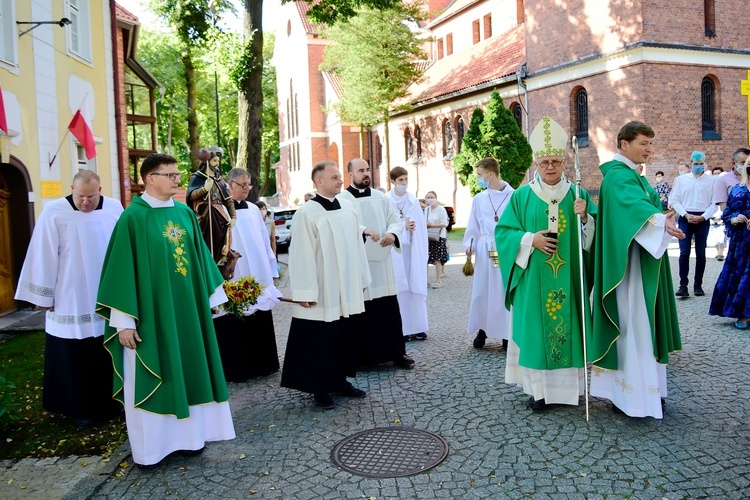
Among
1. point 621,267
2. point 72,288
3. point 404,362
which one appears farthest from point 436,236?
point 72,288

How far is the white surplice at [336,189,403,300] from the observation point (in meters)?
7.21

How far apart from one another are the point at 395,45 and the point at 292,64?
20.4 metres

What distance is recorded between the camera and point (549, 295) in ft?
18.3

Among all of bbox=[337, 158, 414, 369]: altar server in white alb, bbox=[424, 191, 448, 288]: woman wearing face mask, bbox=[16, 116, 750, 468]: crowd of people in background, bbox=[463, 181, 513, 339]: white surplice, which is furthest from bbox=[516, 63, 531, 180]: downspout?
bbox=[16, 116, 750, 468]: crowd of people in background

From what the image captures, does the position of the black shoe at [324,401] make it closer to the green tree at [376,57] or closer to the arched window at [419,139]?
the green tree at [376,57]

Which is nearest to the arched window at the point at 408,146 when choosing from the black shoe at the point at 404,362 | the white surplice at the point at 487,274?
the white surplice at the point at 487,274

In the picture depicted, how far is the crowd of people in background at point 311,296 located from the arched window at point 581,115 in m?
19.3

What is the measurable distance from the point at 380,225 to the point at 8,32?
772cm

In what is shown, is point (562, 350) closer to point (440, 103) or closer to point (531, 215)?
point (531, 215)

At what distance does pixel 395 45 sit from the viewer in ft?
105

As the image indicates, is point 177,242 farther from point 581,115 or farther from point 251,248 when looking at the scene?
point 581,115

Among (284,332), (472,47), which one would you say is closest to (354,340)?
(284,332)

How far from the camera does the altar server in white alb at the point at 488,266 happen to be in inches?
311

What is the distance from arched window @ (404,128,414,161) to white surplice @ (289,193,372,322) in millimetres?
32819
